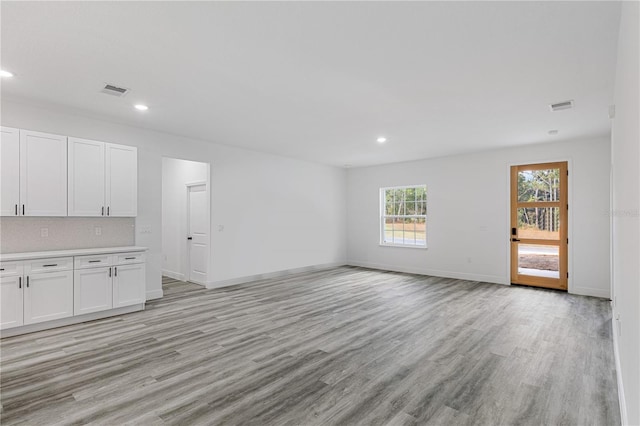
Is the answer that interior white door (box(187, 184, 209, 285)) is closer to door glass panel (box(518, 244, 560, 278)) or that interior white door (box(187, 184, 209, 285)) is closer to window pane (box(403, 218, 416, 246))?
window pane (box(403, 218, 416, 246))

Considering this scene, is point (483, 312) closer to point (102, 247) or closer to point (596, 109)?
point (596, 109)

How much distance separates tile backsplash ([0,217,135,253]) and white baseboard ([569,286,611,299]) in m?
7.48

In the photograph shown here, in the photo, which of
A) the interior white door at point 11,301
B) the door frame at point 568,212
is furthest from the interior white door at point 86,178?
the door frame at point 568,212

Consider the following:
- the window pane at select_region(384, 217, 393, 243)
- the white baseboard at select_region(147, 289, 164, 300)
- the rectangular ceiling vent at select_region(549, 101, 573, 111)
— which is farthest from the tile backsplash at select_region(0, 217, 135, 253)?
the rectangular ceiling vent at select_region(549, 101, 573, 111)

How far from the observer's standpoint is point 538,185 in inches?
239

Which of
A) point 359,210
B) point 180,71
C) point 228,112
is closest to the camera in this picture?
point 180,71

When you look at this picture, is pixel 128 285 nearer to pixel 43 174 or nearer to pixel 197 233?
pixel 43 174

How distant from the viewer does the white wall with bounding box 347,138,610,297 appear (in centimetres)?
542

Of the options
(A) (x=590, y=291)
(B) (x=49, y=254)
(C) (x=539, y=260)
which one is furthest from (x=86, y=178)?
(A) (x=590, y=291)

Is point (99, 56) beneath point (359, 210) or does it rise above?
above

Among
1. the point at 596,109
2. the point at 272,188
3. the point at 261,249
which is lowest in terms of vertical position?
the point at 261,249

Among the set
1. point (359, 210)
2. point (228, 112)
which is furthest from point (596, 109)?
point (359, 210)

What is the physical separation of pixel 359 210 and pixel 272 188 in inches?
110

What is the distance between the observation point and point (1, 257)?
3451mm
